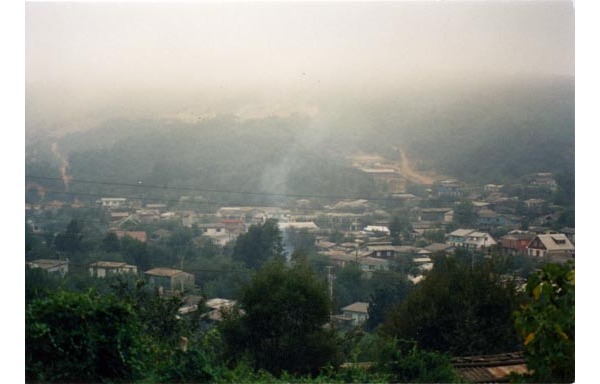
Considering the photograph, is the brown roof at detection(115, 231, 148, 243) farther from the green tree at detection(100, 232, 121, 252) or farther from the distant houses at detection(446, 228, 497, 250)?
the distant houses at detection(446, 228, 497, 250)

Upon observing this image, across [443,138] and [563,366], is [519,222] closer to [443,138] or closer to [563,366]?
[443,138]

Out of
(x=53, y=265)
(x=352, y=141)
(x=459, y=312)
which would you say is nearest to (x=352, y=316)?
(x=459, y=312)

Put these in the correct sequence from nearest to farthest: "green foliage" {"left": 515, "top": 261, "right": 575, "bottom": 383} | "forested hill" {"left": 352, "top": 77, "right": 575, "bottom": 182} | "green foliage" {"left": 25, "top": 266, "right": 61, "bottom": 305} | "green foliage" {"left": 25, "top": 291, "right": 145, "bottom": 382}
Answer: "green foliage" {"left": 515, "top": 261, "right": 575, "bottom": 383}, "green foliage" {"left": 25, "top": 291, "right": 145, "bottom": 382}, "green foliage" {"left": 25, "top": 266, "right": 61, "bottom": 305}, "forested hill" {"left": 352, "top": 77, "right": 575, "bottom": 182}

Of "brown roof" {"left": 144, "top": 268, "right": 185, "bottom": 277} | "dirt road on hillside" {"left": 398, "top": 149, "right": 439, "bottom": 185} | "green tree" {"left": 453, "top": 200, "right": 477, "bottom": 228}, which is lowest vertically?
"brown roof" {"left": 144, "top": 268, "right": 185, "bottom": 277}

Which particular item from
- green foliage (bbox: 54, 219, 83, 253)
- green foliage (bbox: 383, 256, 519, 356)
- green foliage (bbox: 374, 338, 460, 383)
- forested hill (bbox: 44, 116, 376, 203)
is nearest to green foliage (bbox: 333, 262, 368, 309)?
green foliage (bbox: 383, 256, 519, 356)

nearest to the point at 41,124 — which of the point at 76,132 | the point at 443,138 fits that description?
the point at 76,132

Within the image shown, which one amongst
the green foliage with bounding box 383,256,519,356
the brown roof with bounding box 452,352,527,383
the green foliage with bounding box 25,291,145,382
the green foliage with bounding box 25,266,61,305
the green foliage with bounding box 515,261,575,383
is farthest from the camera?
the green foliage with bounding box 383,256,519,356

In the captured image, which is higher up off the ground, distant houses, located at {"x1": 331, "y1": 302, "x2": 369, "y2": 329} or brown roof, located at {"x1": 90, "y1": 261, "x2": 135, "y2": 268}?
brown roof, located at {"x1": 90, "y1": 261, "x2": 135, "y2": 268}

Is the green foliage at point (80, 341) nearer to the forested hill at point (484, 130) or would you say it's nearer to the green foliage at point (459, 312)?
the green foliage at point (459, 312)
